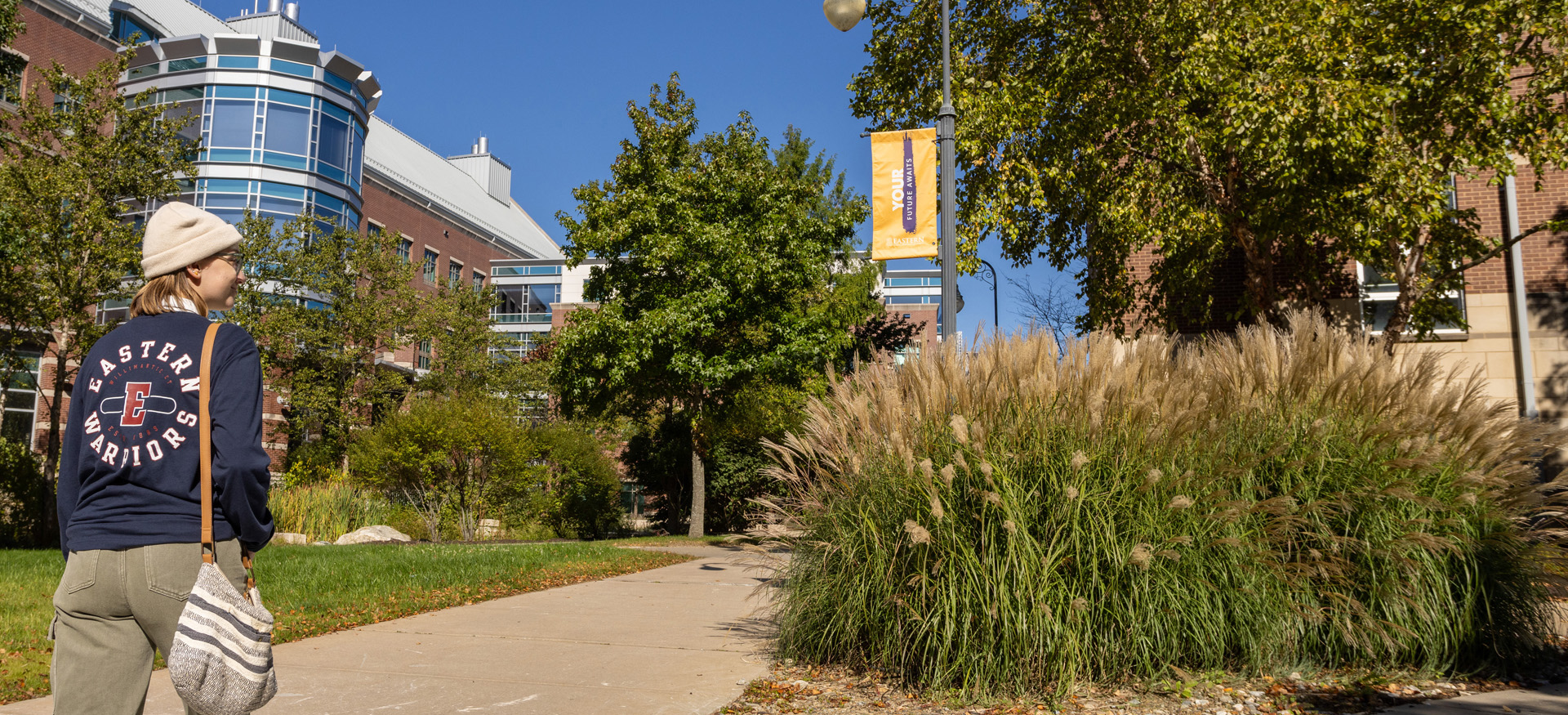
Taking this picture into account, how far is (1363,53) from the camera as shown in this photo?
1203cm

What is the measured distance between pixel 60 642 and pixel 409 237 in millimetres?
52377

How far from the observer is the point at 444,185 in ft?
204

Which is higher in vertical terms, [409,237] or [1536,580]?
[409,237]

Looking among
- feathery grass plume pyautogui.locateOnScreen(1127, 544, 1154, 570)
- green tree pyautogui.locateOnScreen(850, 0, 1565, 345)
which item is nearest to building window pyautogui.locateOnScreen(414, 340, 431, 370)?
green tree pyautogui.locateOnScreen(850, 0, 1565, 345)

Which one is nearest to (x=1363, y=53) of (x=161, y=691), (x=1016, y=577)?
(x=1016, y=577)

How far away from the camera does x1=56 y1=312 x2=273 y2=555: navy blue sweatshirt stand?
2502 mm

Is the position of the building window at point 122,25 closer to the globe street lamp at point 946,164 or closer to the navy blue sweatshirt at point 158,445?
the globe street lamp at point 946,164

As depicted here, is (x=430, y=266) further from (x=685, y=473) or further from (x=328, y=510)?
(x=328, y=510)

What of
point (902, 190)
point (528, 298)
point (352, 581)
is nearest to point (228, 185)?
point (528, 298)

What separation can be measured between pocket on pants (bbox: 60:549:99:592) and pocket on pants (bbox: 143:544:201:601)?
0.13 m

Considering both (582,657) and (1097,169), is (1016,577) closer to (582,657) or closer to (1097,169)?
(582,657)

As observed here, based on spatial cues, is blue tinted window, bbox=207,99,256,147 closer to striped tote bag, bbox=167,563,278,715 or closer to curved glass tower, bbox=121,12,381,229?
curved glass tower, bbox=121,12,381,229

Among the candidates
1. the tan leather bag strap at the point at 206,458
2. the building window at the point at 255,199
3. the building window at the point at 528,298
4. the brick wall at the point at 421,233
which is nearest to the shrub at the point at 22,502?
the tan leather bag strap at the point at 206,458

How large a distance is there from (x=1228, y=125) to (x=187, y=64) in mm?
41268
